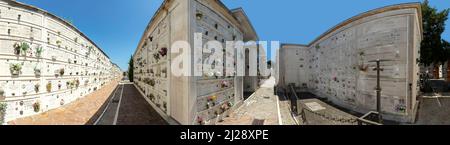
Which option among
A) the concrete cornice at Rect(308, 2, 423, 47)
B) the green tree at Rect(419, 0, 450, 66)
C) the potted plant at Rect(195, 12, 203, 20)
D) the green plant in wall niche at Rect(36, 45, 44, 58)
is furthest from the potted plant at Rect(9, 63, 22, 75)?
the green tree at Rect(419, 0, 450, 66)

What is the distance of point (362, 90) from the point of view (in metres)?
11.6

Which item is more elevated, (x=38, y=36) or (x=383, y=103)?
(x=38, y=36)

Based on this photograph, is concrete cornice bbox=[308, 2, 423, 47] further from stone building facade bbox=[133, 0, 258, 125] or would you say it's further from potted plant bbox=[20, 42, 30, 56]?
potted plant bbox=[20, 42, 30, 56]

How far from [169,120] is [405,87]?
13.5 meters

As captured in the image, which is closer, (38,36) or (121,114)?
(121,114)

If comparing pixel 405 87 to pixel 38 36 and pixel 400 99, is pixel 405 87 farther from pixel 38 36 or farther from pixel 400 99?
pixel 38 36

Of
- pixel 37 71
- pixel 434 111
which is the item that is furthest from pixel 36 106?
pixel 434 111

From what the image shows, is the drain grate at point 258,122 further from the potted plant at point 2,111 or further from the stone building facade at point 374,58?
the potted plant at point 2,111

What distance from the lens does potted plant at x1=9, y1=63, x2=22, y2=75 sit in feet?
27.6

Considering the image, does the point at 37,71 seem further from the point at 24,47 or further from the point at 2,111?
the point at 2,111

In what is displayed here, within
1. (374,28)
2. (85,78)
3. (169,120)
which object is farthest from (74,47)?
(374,28)

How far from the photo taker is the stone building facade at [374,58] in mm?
9492

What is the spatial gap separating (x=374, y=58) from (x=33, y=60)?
Result: 21356mm

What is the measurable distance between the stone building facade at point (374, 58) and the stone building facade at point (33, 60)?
20826mm
